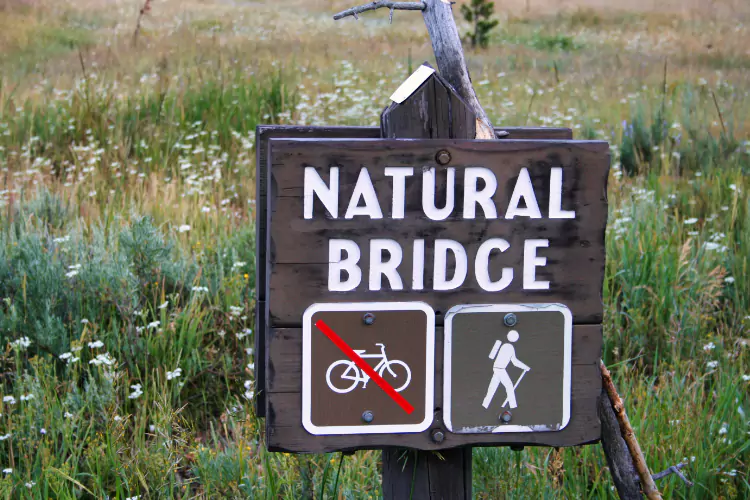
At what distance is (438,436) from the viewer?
160 centimetres

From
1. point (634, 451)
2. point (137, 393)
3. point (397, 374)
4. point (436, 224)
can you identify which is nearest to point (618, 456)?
point (634, 451)

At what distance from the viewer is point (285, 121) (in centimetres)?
666

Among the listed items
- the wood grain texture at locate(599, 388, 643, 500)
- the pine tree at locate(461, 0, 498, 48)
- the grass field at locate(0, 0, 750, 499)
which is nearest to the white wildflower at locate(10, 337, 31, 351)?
the grass field at locate(0, 0, 750, 499)

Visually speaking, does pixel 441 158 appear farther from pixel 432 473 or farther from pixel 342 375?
pixel 432 473

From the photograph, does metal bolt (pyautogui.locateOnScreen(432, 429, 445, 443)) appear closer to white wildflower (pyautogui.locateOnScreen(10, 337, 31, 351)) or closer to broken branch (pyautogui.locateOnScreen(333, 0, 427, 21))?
broken branch (pyautogui.locateOnScreen(333, 0, 427, 21))

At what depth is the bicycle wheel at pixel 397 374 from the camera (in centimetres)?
157

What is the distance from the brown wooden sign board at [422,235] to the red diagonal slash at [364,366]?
5 centimetres

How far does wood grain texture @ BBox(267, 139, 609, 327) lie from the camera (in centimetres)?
152

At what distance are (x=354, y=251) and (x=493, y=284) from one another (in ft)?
0.94

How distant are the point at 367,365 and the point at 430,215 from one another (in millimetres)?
322

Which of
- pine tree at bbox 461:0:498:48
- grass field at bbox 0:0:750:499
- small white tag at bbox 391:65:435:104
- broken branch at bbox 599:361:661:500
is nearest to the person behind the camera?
small white tag at bbox 391:65:435:104

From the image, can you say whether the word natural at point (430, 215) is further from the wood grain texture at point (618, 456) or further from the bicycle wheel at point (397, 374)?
the wood grain texture at point (618, 456)

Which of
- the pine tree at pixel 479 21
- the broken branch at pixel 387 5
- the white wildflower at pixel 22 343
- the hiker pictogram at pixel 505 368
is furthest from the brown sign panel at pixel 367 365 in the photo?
the pine tree at pixel 479 21

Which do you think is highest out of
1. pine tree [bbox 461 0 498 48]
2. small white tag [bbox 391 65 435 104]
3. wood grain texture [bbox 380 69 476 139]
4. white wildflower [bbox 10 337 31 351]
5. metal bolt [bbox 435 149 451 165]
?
pine tree [bbox 461 0 498 48]
